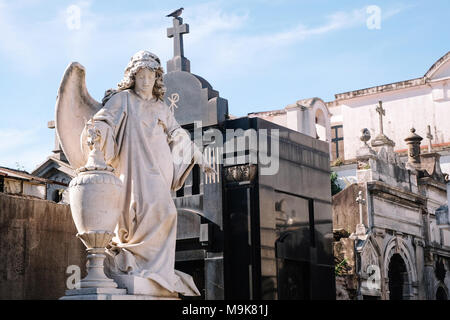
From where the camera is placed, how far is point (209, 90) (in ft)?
34.1

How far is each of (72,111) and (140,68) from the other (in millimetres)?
742

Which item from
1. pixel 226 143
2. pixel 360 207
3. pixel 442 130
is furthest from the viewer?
pixel 442 130

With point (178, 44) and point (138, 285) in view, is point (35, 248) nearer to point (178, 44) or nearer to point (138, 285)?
point (138, 285)

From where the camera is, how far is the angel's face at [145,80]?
6.50 meters

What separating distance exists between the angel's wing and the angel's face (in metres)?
0.49

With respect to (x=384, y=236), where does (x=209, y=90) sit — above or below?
above

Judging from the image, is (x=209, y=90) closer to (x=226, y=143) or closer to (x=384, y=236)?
(x=226, y=143)

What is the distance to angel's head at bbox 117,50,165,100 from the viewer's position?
255 inches

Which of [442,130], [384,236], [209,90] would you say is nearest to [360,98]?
[442,130]

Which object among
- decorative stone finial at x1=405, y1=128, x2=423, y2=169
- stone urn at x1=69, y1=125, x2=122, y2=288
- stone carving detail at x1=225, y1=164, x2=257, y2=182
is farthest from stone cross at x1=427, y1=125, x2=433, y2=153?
stone urn at x1=69, y1=125, x2=122, y2=288

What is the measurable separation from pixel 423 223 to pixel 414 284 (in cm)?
187

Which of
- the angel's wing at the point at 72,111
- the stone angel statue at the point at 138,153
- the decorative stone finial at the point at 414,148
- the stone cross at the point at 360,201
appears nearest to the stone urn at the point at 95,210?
the stone angel statue at the point at 138,153

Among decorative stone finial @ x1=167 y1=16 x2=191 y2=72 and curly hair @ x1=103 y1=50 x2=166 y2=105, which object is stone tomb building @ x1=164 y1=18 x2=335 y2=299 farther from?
curly hair @ x1=103 y1=50 x2=166 y2=105
